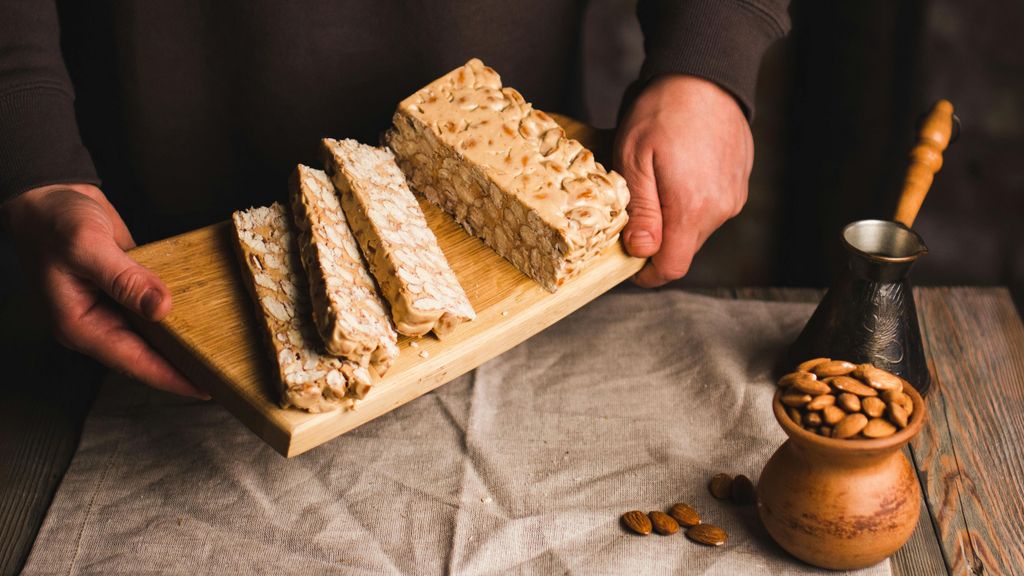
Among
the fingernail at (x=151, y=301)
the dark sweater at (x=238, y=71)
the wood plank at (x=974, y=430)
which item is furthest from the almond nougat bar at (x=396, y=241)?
→ the wood plank at (x=974, y=430)

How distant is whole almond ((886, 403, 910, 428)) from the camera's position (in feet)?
5.87

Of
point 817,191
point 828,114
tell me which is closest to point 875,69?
point 828,114

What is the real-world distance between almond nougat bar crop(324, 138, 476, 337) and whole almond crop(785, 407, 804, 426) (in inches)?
29.5

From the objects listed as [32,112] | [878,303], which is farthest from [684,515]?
[32,112]

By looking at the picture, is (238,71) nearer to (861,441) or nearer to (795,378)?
(795,378)

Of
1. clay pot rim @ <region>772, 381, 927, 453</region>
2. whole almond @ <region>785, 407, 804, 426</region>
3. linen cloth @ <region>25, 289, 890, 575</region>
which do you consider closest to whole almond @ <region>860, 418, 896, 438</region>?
clay pot rim @ <region>772, 381, 927, 453</region>

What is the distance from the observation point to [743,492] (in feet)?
7.06

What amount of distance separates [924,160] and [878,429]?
950mm

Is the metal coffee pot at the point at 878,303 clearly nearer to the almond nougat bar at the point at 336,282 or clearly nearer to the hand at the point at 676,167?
the hand at the point at 676,167

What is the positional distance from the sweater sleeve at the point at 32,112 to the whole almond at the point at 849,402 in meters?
1.94

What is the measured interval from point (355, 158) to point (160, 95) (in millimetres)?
684

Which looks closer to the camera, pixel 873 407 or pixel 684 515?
pixel 873 407

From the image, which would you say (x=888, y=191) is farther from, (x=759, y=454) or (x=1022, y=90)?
(x=759, y=454)

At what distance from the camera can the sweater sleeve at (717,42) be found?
8.32ft
